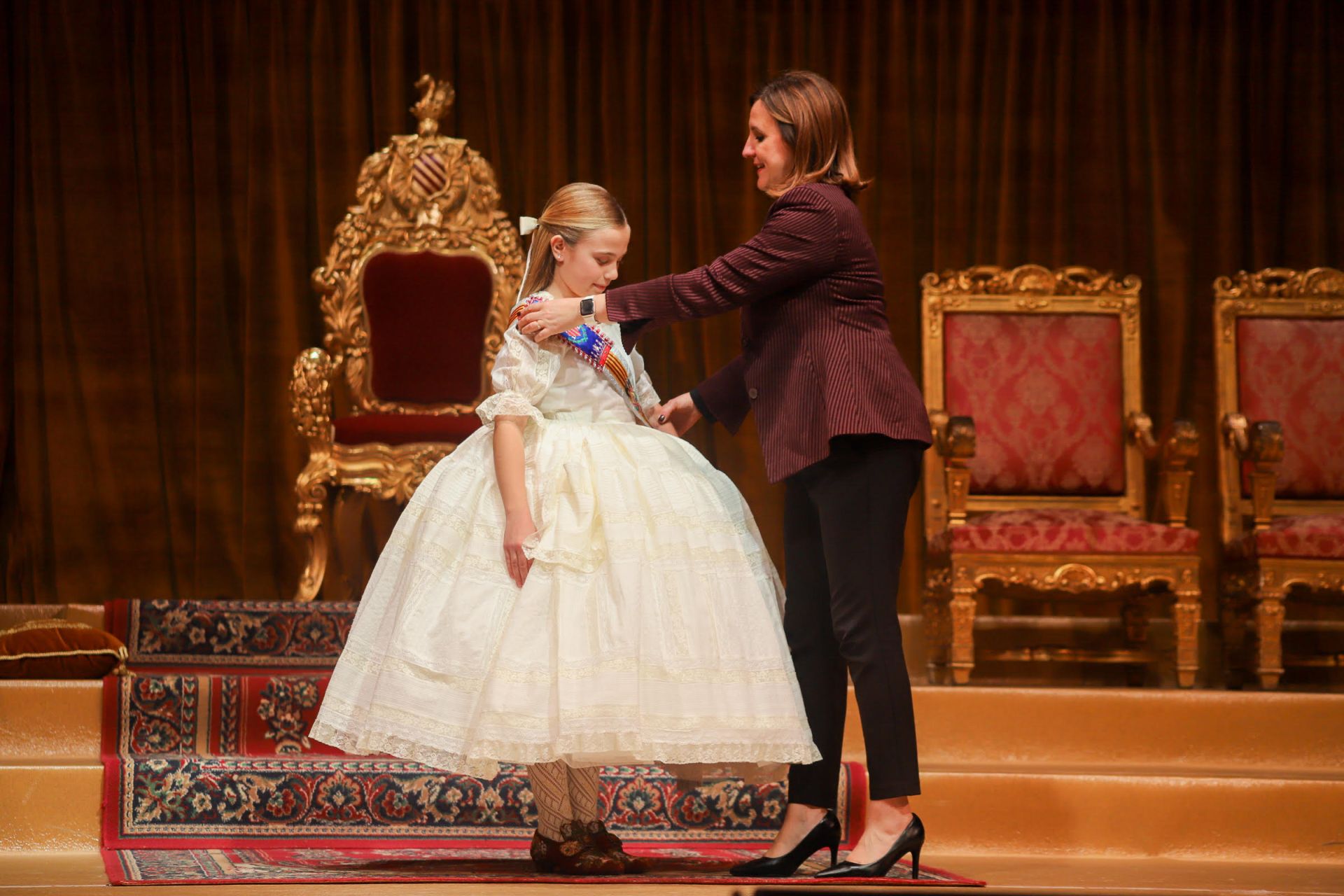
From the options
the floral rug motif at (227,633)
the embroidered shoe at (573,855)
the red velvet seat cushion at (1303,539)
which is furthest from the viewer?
the red velvet seat cushion at (1303,539)

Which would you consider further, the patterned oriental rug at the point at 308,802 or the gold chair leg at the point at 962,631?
the gold chair leg at the point at 962,631

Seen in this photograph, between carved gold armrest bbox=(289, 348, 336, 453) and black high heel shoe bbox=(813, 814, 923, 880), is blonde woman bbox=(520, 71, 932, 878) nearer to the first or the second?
black high heel shoe bbox=(813, 814, 923, 880)

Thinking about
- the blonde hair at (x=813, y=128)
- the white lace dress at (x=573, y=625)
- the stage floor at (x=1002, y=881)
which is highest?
the blonde hair at (x=813, y=128)

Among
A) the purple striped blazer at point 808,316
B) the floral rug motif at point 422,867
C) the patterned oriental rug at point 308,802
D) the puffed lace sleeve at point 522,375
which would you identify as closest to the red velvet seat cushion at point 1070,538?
the patterned oriental rug at point 308,802

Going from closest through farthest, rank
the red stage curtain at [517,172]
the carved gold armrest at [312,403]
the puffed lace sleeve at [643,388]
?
1. the puffed lace sleeve at [643,388]
2. the carved gold armrest at [312,403]
3. the red stage curtain at [517,172]

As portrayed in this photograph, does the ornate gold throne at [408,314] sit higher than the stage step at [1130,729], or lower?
higher

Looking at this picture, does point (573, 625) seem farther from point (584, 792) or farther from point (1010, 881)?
point (1010, 881)

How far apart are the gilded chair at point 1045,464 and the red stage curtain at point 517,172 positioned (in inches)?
35.5

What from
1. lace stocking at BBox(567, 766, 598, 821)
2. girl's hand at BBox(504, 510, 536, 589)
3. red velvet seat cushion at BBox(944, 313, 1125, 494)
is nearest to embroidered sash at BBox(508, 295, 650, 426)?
girl's hand at BBox(504, 510, 536, 589)

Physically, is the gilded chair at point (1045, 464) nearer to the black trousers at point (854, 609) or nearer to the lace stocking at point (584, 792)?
the black trousers at point (854, 609)

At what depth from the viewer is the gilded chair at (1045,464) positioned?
3.85 meters

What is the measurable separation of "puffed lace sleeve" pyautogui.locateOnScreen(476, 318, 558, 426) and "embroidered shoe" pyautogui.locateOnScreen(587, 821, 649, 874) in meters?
0.70

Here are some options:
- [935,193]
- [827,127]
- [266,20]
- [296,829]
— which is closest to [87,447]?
[266,20]

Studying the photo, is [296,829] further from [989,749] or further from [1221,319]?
[1221,319]
